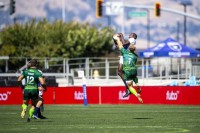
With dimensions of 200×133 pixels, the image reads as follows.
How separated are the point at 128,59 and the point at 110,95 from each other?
16.7 metres

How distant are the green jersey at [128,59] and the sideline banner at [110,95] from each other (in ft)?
46.1

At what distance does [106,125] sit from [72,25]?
7710 centimetres

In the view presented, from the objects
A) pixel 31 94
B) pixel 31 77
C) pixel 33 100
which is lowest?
pixel 33 100

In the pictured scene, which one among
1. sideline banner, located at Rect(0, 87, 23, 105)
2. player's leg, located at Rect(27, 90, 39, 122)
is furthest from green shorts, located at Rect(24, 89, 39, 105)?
sideline banner, located at Rect(0, 87, 23, 105)

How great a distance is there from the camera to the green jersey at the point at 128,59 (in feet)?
88.8

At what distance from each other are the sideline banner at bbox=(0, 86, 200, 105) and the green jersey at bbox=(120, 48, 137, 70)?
46.1ft

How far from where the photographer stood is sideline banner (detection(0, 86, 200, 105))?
4144cm

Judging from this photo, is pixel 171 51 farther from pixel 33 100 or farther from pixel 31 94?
pixel 31 94

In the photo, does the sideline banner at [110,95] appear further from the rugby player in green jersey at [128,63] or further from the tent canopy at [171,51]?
the rugby player in green jersey at [128,63]

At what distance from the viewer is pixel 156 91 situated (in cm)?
4250

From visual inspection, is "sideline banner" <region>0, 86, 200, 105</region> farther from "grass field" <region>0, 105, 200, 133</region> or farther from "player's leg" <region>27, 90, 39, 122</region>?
"player's leg" <region>27, 90, 39, 122</region>

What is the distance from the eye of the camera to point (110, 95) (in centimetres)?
4378

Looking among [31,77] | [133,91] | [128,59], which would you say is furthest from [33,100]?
[128,59]

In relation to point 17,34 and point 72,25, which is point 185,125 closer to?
point 17,34
